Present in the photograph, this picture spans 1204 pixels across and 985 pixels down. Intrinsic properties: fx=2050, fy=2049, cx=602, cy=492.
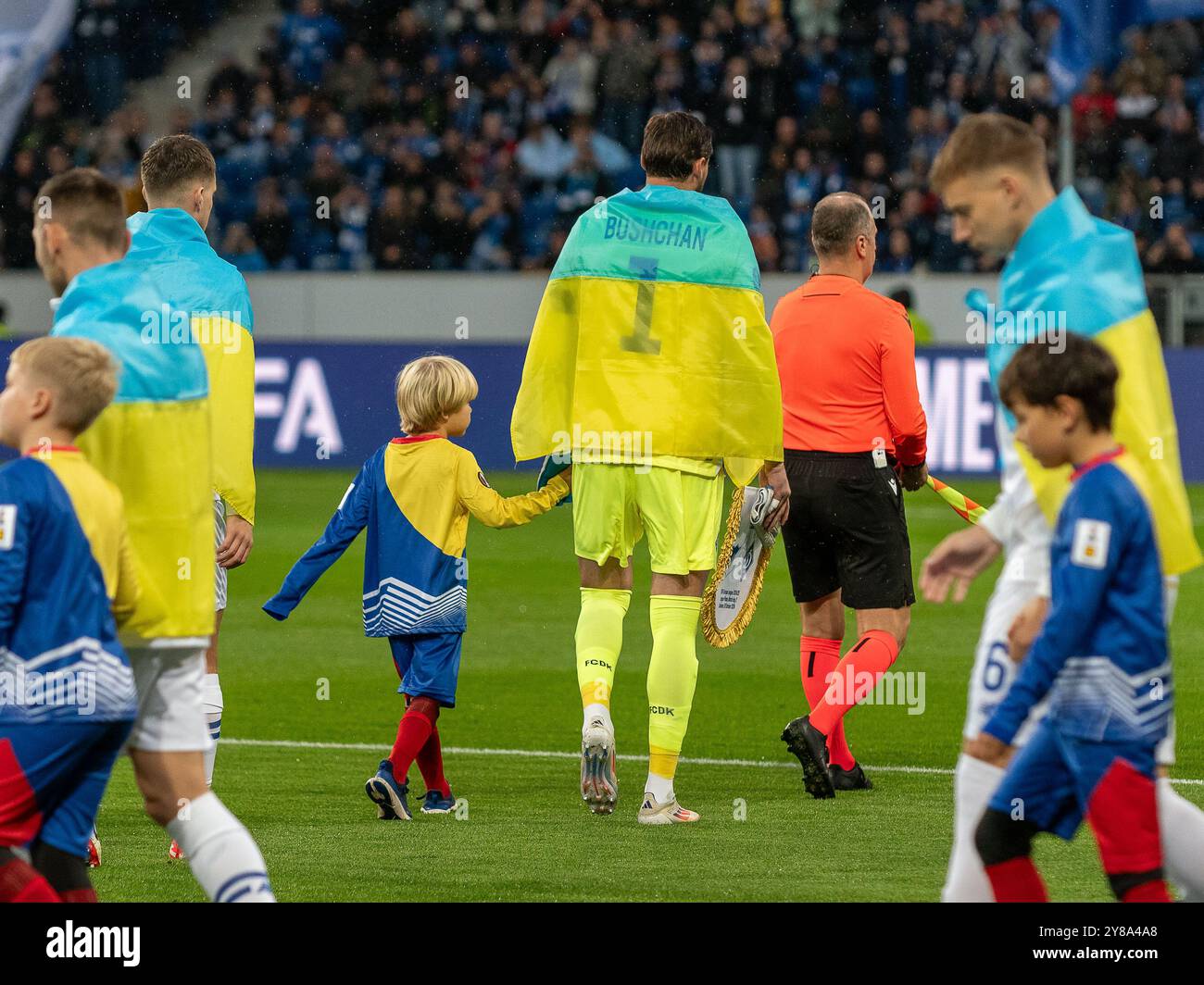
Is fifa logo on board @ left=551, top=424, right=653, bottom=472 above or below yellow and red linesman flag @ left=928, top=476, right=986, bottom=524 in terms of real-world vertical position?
above

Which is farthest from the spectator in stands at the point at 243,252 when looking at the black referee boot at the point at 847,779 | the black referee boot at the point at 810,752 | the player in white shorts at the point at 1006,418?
the player in white shorts at the point at 1006,418

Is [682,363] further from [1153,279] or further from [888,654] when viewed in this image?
[1153,279]

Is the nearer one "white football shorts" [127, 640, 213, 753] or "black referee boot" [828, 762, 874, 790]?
"white football shorts" [127, 640, 213, 753]

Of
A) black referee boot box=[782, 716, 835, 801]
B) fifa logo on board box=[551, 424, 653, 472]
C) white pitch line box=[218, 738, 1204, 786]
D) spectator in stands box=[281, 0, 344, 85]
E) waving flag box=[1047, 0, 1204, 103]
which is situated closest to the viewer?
fifa logo on board box=[551, 424, 653, 472]

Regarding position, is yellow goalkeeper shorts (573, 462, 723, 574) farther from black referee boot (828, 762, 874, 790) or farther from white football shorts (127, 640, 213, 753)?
white football shorts (127, 640, 213, 753)

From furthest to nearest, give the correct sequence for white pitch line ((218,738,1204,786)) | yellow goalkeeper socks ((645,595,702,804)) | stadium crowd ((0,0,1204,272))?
1. stadium crowd ((0,0,1204,272))
2. white pitch line ((218,738,1204,786))
3. yellow goalkeeper socks ((645,595,702,804))

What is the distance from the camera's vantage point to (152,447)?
4.77 metres

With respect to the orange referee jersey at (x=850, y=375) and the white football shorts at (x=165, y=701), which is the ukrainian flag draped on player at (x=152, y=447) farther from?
the orange referee jersey at (x=850, y=375)

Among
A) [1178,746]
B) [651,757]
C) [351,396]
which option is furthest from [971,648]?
[351,396]

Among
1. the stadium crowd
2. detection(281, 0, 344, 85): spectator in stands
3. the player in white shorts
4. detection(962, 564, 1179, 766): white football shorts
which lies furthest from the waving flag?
detection(962, 564, 1179, 766): white football shorts

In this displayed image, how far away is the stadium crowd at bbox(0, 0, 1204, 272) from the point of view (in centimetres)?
2375

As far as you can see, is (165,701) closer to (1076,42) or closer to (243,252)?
(1076,42)

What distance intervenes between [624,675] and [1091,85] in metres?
16.4

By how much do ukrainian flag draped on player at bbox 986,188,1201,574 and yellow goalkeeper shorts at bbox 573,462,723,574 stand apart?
2.33 metres
